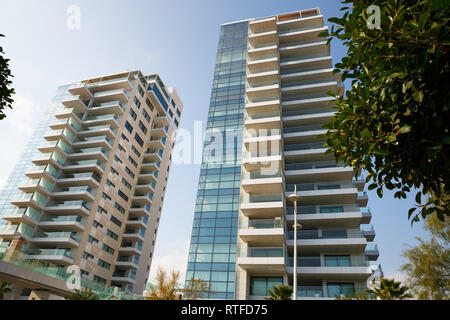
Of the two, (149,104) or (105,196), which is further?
(149,104)

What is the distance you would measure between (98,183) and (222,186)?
21.9 metres

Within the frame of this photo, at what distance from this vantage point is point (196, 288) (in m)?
30.3

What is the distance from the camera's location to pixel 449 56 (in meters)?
4.05

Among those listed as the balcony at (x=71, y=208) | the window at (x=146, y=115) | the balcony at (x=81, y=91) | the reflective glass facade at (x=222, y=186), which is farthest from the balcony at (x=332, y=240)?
the balcony at (x=81, y=91)

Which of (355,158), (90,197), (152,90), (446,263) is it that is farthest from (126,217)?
(355,158)

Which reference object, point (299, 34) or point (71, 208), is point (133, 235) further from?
point (299, 34)

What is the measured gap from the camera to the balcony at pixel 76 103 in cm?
5300

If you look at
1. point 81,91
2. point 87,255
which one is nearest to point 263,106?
point 87,255

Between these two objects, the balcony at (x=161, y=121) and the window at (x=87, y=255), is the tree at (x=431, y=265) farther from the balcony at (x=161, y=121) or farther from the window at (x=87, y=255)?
the balcony at (x=161, y=121)

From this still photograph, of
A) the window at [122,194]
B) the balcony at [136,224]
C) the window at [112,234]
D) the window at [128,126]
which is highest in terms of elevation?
the window at [128,126]

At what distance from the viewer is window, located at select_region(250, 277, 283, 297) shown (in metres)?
28.7

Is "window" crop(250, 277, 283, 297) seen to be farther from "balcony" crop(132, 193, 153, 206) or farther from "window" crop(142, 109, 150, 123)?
"window" crop(142, 109, 150, 123)

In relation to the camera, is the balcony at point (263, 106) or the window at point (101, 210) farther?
the window at point (101, 210)

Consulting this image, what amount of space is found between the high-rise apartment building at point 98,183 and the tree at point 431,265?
40.3m
